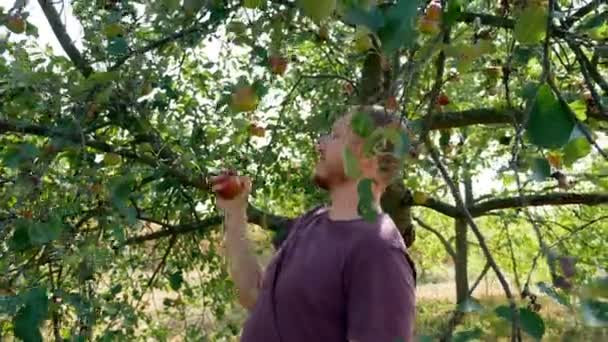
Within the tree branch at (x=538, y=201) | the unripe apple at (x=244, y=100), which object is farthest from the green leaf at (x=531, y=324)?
the tree branch at (x=538, y=201)

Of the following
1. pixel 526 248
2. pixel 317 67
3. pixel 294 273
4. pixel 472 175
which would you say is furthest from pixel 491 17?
pixel 526 248

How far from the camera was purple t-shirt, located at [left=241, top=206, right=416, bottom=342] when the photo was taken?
1693 mm

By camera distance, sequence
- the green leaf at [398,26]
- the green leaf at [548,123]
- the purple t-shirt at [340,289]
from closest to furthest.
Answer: the green leaf at [398,26], the green leaf at [548,123], the purple t-shirt at [340,289]

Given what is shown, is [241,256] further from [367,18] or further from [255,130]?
[367,18]

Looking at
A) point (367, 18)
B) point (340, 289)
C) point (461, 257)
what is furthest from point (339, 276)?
point (461, 257)

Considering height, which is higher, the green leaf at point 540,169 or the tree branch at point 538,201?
the tree branch at point 538,201

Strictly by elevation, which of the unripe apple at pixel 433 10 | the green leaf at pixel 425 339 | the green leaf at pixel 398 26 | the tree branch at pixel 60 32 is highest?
the tree branch at pixel 60 32

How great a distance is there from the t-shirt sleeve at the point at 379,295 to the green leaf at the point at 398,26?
2.74 ft

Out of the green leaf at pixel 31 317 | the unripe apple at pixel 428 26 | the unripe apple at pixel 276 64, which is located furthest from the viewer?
the unripe apple at pixel 276 64

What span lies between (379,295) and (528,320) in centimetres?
63

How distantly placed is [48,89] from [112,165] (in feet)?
1.78

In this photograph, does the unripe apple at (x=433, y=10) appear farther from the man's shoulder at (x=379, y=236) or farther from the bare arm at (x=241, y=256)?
the bare arm at (x=241, y=256)

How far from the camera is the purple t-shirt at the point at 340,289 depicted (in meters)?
1.69

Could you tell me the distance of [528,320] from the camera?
1076 millimetres
